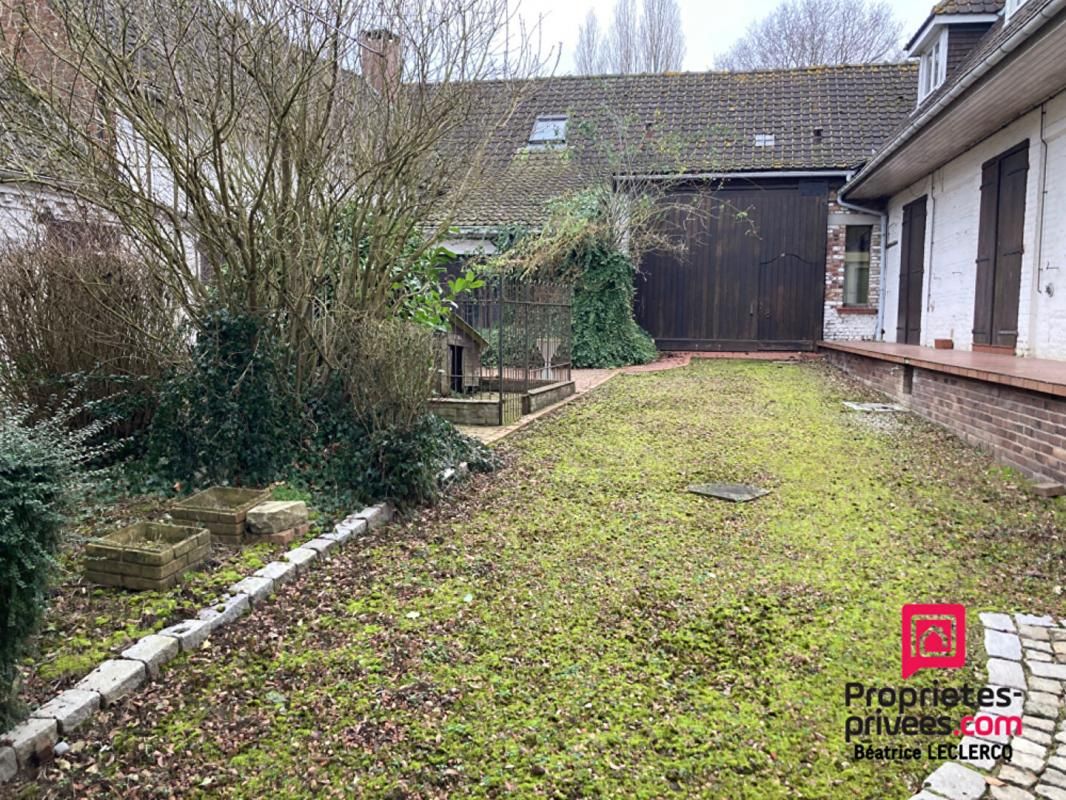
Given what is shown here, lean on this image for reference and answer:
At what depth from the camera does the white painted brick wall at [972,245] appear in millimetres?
7453

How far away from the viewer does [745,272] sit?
15156mm

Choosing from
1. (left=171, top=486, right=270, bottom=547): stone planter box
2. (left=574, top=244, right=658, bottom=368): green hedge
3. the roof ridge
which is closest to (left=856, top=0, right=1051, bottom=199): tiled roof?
the roof ridge

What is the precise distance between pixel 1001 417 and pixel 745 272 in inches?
398

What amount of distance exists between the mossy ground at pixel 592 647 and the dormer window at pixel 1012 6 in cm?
763

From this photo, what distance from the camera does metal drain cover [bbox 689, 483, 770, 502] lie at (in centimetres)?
466

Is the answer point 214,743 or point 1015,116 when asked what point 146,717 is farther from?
point 1015,116

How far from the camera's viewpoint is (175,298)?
4871 mm

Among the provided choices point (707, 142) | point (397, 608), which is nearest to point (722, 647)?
point (397, 608)

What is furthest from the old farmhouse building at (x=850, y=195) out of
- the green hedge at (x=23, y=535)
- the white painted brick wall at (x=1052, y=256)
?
the green hedge at (x=23, y=535)

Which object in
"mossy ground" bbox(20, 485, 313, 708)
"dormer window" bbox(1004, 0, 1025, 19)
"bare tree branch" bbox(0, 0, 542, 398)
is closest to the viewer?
"mossy ground" bbox(20, 485, 313, 708)

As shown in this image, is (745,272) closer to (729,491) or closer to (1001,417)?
(1001,417)

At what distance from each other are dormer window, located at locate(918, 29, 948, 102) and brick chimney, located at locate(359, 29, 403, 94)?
10.9 metres

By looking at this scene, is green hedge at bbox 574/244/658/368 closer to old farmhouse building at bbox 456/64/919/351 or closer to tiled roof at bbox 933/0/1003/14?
old farmhouse building at bbox 456/64/919/351

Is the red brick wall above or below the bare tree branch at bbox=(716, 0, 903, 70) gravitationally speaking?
below
